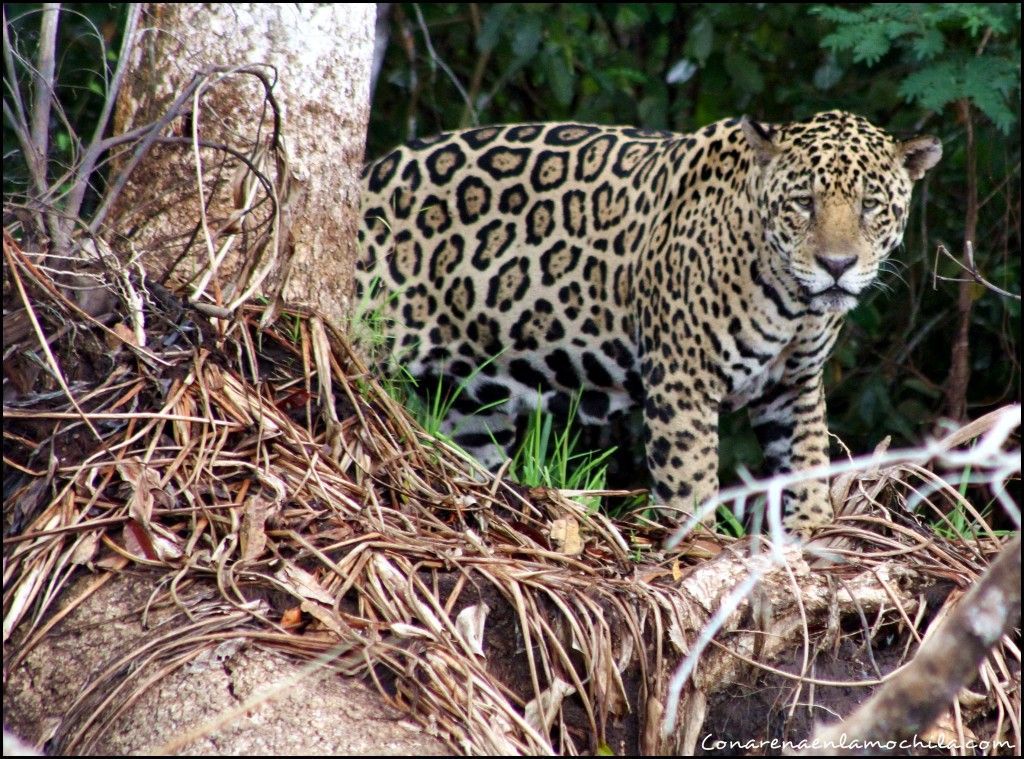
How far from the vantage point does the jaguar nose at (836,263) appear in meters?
5.14

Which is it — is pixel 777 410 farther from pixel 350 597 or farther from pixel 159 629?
pixel 159 629

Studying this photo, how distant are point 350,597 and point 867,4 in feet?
17.5

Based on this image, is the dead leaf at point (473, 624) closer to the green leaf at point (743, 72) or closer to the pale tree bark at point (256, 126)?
the pale tree bark at point (256, 126)

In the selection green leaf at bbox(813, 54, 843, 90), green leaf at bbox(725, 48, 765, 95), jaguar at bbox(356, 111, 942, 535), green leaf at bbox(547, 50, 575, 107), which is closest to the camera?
jaguar at bbox(356, 111, 942, 535)

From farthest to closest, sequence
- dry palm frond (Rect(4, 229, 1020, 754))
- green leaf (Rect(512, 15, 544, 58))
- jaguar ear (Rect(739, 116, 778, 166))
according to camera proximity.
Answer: green leaf (Rect(512, 15, 544, 58)), jaguar ear (Rect(739, 116, 778, 166)), dry palm frond (Rect(4, 229, 1020, 754))

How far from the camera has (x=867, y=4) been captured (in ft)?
23.2

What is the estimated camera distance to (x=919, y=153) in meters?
5.47

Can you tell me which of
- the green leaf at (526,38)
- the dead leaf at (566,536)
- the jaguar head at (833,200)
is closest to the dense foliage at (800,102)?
the green leaf at (526,38)

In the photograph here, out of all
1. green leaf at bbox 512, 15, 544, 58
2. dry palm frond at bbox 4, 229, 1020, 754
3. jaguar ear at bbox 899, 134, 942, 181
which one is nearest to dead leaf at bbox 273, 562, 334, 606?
dry palm frond at bbox 4, 229, 1020, 754

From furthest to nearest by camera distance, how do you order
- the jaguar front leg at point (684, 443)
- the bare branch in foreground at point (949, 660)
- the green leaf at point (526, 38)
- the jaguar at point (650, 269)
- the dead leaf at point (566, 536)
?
the green leaf at point (526, 38) → the jaguar front leg at point (684, 443) → the jaguar at point (650, 269) → the dead leaf at point (566, 536) → the bare branch in foreground at point (949, 660)

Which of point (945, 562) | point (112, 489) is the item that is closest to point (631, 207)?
point (945, 562)

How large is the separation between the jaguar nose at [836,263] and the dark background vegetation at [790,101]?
1545mm

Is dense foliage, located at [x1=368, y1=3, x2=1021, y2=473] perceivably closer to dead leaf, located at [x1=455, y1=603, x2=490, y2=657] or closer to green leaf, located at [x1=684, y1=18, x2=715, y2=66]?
green leaf, located at [x1=684, y1=18, x2=715, y2=66]

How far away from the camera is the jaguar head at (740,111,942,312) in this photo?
17.0 ft
